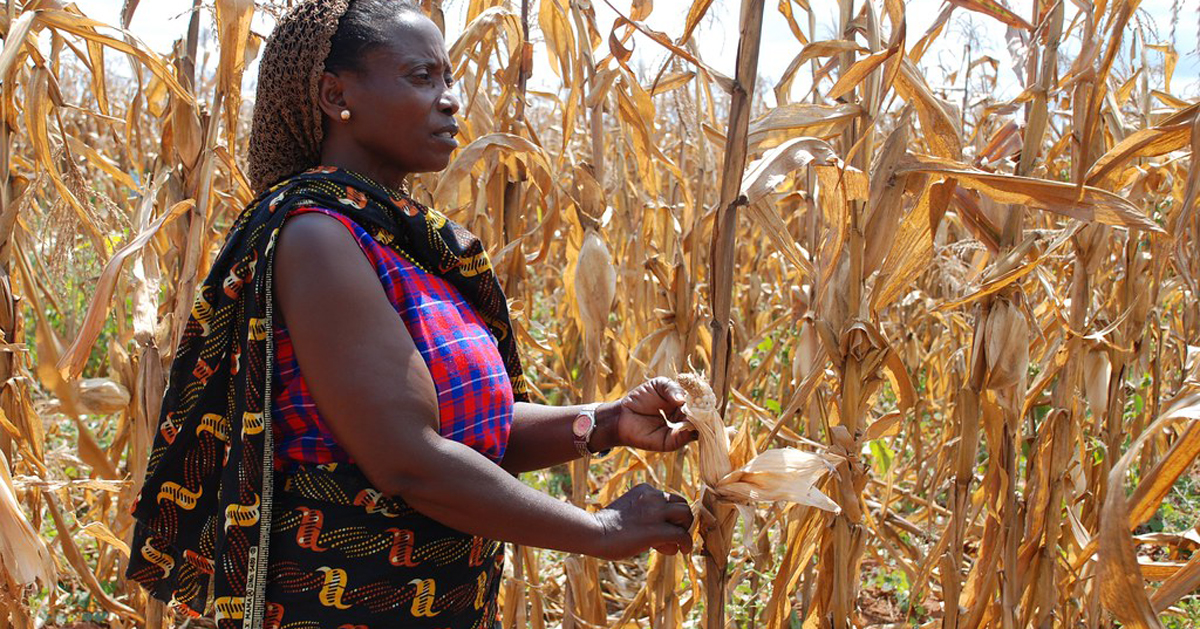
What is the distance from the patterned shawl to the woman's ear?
8 cm

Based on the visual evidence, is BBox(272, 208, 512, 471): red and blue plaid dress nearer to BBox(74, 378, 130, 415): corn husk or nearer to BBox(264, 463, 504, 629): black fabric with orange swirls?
BBox(264, 463, 504, 629): black fabric with orange swirls

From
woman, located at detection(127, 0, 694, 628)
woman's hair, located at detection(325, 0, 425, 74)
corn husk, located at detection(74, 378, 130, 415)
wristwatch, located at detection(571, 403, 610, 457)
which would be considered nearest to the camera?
woman, located at detection(127, 0, 694, 628)

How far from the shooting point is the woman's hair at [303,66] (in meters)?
1.20

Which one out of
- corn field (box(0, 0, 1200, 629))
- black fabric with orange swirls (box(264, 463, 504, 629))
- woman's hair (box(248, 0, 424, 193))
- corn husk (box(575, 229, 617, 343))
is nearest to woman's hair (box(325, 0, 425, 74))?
woman's hair (box(248, 0, 424, 193))

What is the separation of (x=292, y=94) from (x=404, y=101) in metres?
0.15

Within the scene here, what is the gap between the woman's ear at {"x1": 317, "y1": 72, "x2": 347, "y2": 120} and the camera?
47.5 inches

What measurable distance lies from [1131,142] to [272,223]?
997 millimetres

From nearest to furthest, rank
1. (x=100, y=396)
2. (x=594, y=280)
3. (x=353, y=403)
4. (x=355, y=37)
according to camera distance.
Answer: (x=353, y=403), (x=355, y=37), (x=594, y=280), (x=100, y=396)

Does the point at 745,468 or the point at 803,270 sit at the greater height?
the point at 803,270

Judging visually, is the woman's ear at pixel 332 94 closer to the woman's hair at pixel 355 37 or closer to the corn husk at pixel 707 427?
the woman's hair at pixel 355 37

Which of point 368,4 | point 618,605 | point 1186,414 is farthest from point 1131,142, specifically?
point 618,605

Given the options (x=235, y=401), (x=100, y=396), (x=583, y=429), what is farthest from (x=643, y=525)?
(x=100, y=396)

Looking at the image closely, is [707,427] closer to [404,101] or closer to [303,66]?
[404,101]

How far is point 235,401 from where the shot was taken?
1.14m
